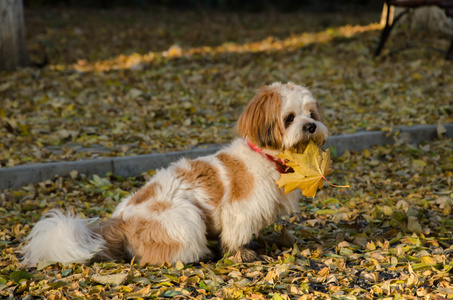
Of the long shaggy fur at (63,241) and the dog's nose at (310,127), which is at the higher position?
the dog's nose at (310,127)

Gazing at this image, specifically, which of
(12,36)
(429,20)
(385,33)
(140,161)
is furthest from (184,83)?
(429,20)

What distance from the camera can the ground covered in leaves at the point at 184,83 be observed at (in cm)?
708

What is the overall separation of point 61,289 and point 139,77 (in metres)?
7.40

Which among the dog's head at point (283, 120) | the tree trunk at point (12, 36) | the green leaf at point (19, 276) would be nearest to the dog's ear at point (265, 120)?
the dog's head at point (283, 120)

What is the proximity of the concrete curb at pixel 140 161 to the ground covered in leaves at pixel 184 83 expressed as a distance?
0.32 metres

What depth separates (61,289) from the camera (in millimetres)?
3527

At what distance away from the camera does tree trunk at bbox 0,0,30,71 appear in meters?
9.66

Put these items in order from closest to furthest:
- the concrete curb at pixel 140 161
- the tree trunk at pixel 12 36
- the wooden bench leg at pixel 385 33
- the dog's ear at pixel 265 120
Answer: the dog's ear at pixel 265 120 → the concrete curb at pixel 140 161 → the tree trunk at pixel 12 36 → the wooden bench leg at pixel 385 33

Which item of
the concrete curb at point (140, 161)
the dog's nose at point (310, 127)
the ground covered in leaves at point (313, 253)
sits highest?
the dog's nose at point (310, 127)

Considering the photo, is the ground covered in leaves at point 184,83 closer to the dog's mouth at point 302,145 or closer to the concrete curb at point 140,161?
the concrete curb at point 140,161

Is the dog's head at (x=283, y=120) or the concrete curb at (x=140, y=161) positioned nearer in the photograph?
the dog's head at (x=283, y=120)

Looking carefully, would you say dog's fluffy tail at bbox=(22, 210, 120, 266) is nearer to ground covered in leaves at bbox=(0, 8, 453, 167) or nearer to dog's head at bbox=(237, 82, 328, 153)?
dog's head at bbox=(237, 82, 328, 153)

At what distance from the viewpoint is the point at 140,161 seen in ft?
19.9

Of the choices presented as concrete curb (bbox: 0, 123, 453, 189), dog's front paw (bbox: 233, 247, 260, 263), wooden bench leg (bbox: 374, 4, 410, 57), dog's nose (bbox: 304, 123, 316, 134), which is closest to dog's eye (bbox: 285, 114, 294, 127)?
dog's nose (bbox: 304, 123, 316, 134)
